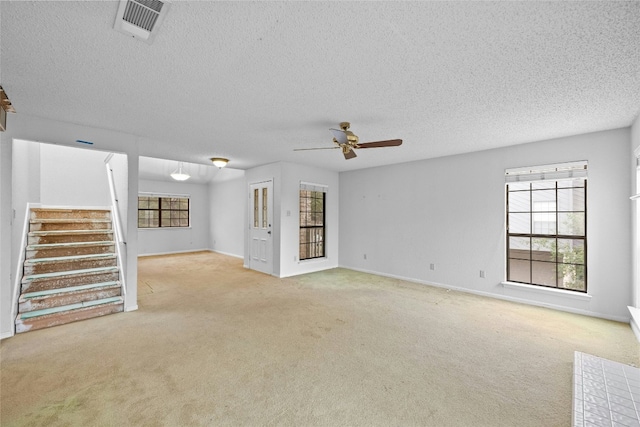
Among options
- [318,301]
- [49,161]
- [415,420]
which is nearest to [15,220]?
[49,161]

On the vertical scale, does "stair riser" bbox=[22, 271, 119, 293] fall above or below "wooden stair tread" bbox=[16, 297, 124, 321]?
above

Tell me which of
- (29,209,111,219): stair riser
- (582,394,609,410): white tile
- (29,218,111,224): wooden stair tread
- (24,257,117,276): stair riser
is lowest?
(582,394,609,410): white tile

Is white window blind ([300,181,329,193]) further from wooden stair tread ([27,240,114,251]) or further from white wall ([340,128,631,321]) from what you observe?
wooden stair tread ([27,240,114,251])

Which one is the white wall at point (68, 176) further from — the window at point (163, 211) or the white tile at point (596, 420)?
the white tile at point (596, 420)

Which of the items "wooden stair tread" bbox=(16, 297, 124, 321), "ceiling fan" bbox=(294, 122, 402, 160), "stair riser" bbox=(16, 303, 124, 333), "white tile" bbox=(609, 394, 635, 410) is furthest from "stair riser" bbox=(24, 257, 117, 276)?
"white tile" bbox=(609, 394, 635, 410)

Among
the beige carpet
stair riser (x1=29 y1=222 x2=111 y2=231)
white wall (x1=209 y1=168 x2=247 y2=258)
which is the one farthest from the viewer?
white wall (x1=209 y1=168 x2=247 y2=258)

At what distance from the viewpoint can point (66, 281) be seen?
3.60 metres

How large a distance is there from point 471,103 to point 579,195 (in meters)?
3.38

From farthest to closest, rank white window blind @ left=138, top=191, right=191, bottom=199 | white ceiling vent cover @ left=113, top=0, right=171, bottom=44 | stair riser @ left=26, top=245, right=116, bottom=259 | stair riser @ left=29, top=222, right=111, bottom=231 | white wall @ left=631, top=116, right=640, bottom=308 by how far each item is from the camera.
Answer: white window blind @ left=138, top=191, right=191, bottom=199 < stair riser @ left=29, top=222, right=111, bottom=231 < stair riser @ left=26, top=245, right=116, bottom=259 < white wall @ left=631, top=116, right=640, bottom=308 < white ceiling vent cover @ left=113, top=0, right=171, bottom=44

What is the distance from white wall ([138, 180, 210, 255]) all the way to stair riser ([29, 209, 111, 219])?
Answer: 10.8 feet

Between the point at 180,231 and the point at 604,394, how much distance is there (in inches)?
394

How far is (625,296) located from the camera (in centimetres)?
338

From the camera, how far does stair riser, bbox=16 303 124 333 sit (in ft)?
9.98

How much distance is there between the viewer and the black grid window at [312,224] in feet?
20.7
